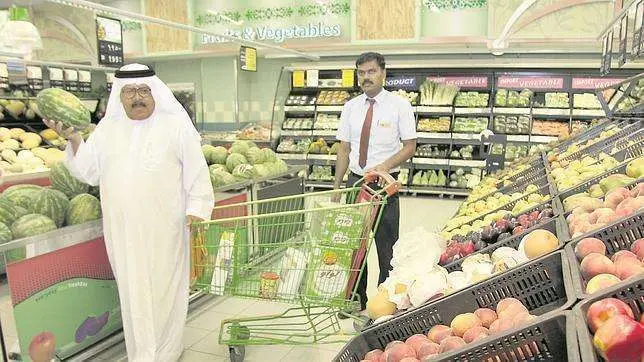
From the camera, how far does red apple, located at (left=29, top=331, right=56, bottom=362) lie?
273 cm

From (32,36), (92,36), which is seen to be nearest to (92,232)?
(32,36)

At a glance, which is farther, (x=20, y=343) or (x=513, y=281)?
(x=20, y=343)

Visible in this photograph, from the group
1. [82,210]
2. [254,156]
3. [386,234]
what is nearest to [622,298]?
[386,234]

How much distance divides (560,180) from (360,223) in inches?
57.2

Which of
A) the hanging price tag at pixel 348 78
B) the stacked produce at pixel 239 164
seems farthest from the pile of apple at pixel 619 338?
the hanging price tag at pixel 348 78

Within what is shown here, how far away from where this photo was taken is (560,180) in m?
3.21

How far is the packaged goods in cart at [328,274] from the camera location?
8.64 ft

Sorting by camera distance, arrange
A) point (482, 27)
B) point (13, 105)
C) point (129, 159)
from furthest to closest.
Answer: point (482, 27) < point (13, 105) < point (129, 159)

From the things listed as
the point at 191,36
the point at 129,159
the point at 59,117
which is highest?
the point at 191,36

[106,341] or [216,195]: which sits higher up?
[216,195]

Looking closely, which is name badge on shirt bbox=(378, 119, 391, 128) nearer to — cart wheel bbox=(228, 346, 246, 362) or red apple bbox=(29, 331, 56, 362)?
cart wheel bbox=(228, 346, 246, 362)

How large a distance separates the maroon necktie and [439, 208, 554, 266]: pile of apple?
1548mm

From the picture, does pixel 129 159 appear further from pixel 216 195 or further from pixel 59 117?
pixel 216 195

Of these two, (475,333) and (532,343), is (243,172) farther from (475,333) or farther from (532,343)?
(532,343)
